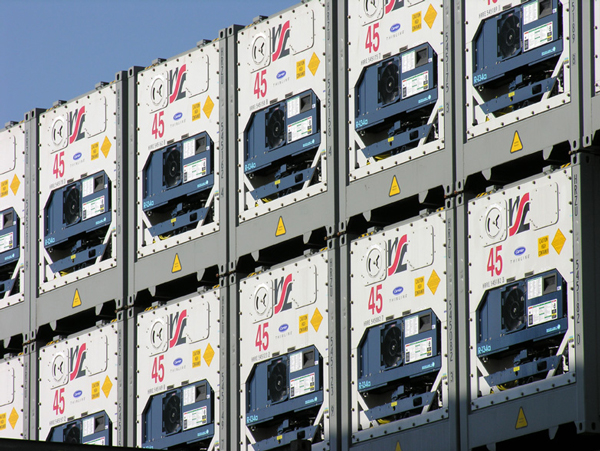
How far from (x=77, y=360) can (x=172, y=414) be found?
241 centimetres

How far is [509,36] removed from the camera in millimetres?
19516

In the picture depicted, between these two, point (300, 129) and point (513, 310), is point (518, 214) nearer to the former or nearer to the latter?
point (513, 310)

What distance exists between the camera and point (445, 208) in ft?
65.7

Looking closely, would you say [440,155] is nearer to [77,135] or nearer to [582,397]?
[582,397]

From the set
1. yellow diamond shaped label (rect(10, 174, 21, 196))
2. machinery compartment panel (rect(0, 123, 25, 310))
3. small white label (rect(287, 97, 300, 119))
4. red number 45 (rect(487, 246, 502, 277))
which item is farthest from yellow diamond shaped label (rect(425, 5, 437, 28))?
yellow diamond shaped label (rect(10, 174, 21, 196))

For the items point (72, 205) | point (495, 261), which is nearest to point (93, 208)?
point (72, 205)

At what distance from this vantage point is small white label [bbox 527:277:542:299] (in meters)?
18.6

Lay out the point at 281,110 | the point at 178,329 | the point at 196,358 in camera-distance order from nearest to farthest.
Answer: the point at 281,110
the point at 196,358
the point at 178,329

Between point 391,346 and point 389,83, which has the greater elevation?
point 389,83

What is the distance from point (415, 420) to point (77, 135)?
26.3 feet

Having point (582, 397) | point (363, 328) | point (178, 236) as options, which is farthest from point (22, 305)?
point (582, 397)

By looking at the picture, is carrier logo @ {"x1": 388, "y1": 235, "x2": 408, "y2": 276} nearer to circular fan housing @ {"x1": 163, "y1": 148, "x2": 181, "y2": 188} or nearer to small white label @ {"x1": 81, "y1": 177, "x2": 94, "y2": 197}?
circular fan housing @ {"x1": 163, "y1": 148, "x2": 181, "y2": 188}

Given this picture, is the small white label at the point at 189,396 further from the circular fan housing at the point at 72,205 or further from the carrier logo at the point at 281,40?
the carrier logo at the point at 281,40

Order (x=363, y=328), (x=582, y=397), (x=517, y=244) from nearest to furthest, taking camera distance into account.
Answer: (x=582, y=397) < (x=517, y=244) < (x=363, y=328)
